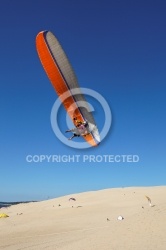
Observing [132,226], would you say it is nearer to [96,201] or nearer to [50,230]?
[50,230]

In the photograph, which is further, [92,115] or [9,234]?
[92,115]

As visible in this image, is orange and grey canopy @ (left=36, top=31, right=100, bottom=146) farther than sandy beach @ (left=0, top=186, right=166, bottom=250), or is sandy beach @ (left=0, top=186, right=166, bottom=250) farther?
orange and grey canopy @ (left=36, top=31, right=100, bottom=146)

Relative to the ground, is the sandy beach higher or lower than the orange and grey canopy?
lower

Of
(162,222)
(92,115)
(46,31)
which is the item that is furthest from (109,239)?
(46,31)

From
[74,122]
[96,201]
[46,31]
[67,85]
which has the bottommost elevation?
[96,201]

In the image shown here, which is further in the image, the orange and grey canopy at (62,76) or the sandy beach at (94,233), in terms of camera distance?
the orange and grey canopy at (62,76)

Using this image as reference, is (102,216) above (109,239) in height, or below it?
above

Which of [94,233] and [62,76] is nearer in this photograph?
[94,233]

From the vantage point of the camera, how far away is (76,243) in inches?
647

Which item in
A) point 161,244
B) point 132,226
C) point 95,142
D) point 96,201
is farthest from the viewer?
point 96,201

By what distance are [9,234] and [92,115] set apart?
1133 centimetres

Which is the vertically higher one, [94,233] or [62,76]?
[62,76]

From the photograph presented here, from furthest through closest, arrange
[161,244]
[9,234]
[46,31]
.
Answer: [46,31], [9,234], [161,244]

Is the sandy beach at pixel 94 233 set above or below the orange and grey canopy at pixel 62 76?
below
